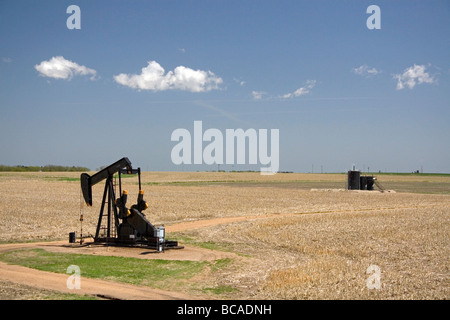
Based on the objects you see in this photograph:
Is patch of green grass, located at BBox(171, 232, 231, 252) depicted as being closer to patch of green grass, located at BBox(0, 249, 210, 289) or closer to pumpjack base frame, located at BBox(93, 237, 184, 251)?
pumpjack base frame, located at BBox(93, 237, 184, 251)

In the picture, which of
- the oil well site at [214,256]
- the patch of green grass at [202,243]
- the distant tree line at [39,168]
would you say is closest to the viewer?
the oil well site at [214,256]

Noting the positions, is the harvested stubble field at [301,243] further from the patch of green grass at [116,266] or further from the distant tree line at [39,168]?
the distant tree line at [39,168]

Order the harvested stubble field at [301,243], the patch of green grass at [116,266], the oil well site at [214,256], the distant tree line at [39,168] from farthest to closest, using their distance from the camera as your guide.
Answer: the distant tree line at [39,168] → the patch of green grass at [116,266] → the harvested stubble field at [301,243] → the oil well site at [214,256]

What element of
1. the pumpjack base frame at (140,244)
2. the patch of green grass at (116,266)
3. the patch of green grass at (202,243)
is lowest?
the patch of green grass at (202,243)

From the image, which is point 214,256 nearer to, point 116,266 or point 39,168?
point 116,266

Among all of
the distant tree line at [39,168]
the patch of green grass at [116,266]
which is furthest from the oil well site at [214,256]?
the distant tree line at [39,168]

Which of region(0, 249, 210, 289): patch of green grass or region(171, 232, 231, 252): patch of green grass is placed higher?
region(0, 249, 210, 289): patch of green grass

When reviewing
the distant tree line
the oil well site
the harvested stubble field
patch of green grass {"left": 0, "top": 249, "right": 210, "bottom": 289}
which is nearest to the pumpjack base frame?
the oil well site

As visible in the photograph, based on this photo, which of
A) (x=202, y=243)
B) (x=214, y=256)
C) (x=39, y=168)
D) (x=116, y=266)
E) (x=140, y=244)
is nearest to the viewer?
(x=116, y=266)

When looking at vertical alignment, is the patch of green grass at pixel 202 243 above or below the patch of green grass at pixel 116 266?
below

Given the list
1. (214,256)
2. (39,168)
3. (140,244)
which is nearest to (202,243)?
(140,244)
